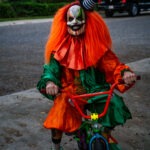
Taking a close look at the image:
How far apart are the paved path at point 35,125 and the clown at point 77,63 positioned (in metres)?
0.89

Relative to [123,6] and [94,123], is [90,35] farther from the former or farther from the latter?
[123,6]

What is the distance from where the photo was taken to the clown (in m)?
3.30

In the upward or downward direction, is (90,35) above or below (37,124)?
above

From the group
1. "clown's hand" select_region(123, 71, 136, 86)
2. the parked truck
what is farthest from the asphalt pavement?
the parked truck

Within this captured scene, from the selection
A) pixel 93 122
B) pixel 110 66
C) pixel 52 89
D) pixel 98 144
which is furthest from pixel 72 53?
pixel 98 144

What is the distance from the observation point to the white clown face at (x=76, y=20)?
339 centimetres

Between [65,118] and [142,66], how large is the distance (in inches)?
205

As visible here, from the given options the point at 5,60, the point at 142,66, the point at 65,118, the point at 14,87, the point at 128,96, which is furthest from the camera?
the point at 5,60

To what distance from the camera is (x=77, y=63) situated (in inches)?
132

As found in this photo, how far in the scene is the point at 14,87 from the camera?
6.76 meters

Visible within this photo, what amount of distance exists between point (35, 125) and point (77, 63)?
1.74m

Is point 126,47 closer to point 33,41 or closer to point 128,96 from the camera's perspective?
point 33,41

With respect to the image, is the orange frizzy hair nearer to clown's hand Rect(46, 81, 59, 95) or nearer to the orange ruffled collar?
the orange ruffled collar

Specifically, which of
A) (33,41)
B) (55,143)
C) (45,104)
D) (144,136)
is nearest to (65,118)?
(55,143)
